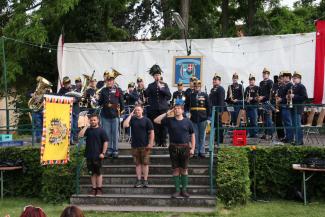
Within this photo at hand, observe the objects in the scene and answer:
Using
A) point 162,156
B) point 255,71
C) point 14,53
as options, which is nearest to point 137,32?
point 14,53

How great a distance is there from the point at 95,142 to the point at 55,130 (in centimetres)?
89

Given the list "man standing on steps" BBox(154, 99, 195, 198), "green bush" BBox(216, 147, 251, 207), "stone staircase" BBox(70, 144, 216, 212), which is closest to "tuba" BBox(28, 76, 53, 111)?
"stone staircase" BBox(70, 144, 216, 212)

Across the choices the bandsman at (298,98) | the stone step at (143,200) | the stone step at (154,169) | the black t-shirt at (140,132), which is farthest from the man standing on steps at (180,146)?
the bandsman at (298,98)

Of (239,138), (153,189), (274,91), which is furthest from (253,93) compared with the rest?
(153,189)

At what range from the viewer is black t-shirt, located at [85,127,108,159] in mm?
10797

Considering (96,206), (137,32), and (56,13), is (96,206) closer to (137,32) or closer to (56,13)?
(56,13)

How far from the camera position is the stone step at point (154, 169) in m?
11.4

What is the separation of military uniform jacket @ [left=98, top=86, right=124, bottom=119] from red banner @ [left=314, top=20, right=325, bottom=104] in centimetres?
672

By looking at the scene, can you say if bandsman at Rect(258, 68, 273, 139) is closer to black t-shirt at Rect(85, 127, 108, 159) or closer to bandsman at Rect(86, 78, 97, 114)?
bandsman at Rect(86, 78, 97, 114)

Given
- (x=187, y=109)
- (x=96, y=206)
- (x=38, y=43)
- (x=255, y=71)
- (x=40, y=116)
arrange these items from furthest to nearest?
1. (x=38, y=43)
2. (x=255, y=71)
3. (x=40, y=116)
4. (x=187, y=109)
5. (x=96, y=206)

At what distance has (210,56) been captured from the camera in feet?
58.4

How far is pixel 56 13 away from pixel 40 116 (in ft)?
22.2

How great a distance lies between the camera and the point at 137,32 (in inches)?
1273

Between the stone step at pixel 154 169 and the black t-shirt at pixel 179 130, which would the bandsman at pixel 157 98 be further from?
the black t-shirt at pixel 179 130
